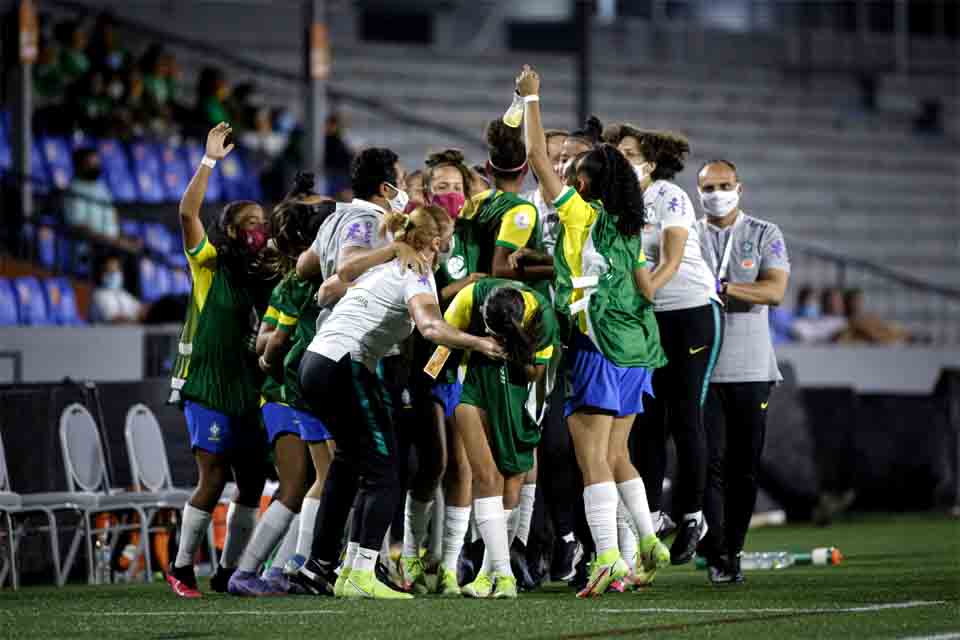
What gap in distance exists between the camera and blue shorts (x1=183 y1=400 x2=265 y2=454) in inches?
341

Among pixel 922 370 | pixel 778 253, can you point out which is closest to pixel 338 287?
pixel 778 253

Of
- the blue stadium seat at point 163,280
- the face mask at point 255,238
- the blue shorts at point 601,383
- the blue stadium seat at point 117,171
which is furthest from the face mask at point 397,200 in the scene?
the blue stadium seat at point 117,171

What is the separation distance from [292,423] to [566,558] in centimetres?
144

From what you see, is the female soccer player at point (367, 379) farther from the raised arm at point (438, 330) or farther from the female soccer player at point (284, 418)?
the female soccer player at point (284, 418)

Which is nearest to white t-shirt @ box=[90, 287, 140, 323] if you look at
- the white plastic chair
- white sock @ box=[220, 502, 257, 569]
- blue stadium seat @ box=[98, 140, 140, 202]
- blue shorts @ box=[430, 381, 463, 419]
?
blue stadium seat @ box=[98, 140, 140, 202]

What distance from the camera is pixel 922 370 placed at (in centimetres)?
2083

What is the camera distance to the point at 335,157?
66.4 feet

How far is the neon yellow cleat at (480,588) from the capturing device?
767 cm

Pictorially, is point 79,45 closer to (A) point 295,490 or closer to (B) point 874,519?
(B) point 874,519

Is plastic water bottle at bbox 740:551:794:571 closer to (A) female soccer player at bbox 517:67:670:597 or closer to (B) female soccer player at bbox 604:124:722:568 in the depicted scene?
(B) female soccer player at bbox 604:124:722:568

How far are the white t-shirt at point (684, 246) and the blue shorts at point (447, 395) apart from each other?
113 centimetres

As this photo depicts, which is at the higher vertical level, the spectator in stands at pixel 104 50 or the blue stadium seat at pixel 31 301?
the spectator in stands at pixel 104 50

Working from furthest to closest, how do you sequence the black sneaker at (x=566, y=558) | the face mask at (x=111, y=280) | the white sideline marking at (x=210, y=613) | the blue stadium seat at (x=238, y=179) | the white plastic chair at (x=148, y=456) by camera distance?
the blue stadium seat at (x=238, y=179) → the face mask at (x=111, y=280) → the white plastic chair at (x=148, y=456) → the black sneaker at (x=566, y=558) → the white sideline marking at (x=210, y=613)

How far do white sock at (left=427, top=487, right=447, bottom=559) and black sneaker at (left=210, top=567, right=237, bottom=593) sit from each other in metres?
0.95
